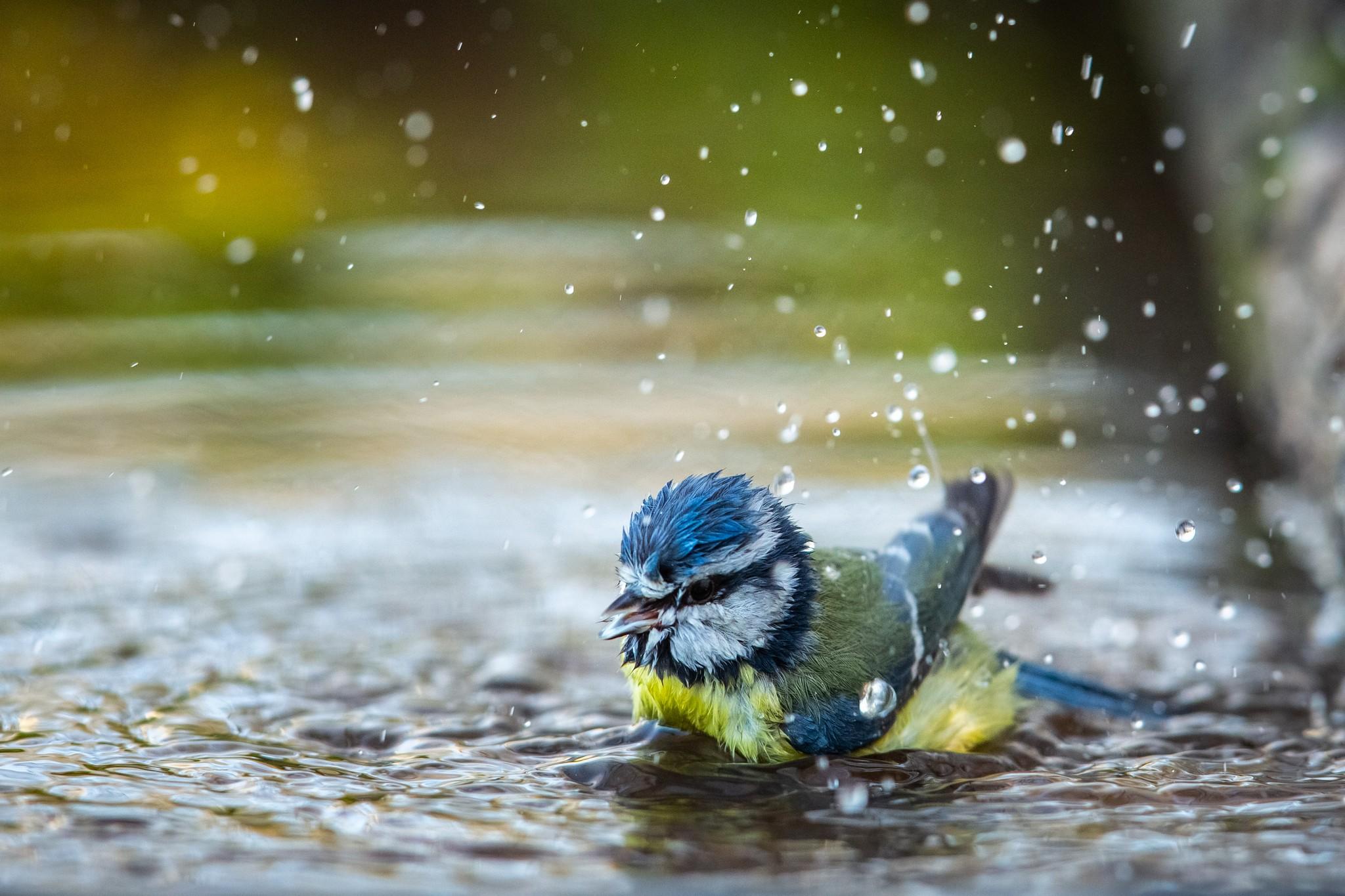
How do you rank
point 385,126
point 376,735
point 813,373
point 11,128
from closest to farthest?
point 376,735 → point 813,373 → point 11,128 → point 385,126

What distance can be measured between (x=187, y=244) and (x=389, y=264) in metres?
1.21

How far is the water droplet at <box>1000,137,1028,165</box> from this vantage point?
31.8ft

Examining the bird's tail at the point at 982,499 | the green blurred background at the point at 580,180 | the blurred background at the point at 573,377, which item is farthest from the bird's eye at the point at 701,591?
the green blurred background at the point at 580,180

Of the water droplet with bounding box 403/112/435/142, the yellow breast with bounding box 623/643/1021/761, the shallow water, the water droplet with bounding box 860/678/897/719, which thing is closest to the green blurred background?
the water droplet with bounding box 403/112/435/142

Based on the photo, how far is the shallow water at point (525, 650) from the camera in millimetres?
2365

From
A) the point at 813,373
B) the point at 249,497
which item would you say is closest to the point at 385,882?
the point at 249,497

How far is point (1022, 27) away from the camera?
427 inches

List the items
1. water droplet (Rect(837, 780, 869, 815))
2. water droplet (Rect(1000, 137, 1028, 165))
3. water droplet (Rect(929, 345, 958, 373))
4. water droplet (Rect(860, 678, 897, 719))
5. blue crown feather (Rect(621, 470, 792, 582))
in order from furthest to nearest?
water droplet (Rect(1000, 137, 1028, 165)) → water droplet (Rect(929, 345, 958, 373)) → water droplet (Rect(860, 678, 897, 719)) → blue crown feather (Rect(621, 470, 792, 582)) → water droplet (Rect(837, 780, 869, 815))

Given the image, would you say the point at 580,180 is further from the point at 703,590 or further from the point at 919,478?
the point at 703,590

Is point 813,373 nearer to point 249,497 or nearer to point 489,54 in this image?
point 249,497

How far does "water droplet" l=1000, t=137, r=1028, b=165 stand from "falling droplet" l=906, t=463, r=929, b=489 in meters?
4.69

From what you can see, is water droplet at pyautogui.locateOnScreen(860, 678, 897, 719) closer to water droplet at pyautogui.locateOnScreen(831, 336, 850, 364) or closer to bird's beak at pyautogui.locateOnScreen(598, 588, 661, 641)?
bird's beak at pyautogui.locateOnScreen(598, 588, 661, 641)

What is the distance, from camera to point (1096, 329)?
24.3 ft

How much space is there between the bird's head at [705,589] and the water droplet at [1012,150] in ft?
23.5
